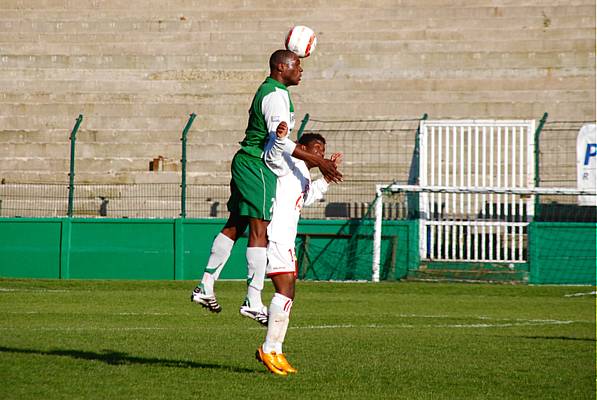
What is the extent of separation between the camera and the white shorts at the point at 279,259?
7.79 metres

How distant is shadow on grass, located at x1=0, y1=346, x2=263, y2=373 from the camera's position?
7.90m

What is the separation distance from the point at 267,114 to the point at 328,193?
14476 millimetres

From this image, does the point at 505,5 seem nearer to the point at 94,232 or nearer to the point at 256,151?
the point at 94,232

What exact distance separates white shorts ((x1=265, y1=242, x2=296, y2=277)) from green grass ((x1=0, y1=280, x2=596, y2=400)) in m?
0.69

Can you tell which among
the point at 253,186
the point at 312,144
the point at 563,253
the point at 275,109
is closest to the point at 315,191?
the point at 312,144

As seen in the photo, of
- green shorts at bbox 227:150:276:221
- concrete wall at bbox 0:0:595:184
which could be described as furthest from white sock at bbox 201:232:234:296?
concrete wall at bbox 0:0:595:184

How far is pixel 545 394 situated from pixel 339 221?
1460 centimetres

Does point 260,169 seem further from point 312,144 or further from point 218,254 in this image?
point 218,254

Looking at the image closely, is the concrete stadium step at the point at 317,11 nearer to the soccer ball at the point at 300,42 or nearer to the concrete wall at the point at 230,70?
the concrete wall at the point at 230,70

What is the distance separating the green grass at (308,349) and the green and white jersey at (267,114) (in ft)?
5.31

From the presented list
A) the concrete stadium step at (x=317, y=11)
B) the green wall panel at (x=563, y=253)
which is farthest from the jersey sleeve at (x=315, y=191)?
the concrete stadium step at (x=317, y=11)

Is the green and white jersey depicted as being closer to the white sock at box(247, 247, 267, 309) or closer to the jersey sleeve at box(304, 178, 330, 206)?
the jersey sleeve at box(304, 178, 330, 206)

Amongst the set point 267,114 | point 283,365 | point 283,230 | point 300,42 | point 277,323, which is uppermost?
point 300,42

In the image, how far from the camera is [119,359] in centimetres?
818
